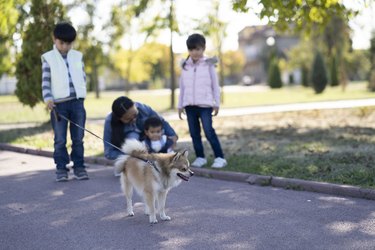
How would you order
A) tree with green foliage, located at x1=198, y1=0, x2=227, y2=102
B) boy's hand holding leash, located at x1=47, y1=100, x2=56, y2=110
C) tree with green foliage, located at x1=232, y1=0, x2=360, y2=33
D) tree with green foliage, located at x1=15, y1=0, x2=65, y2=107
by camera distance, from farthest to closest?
tree with green foliage, located at x1=198, y1=0, x2=227, y2=102
tree with green foliage, located at x1=15, y1=0, x2=65, y2=107
tree with green foliage, located at x1=232, y1=0, x2=360, y2=33
boy's hand holding leash, located at x1=47, y1=100, x2=56, y2=110

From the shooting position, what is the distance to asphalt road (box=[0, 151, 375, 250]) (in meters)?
4.48

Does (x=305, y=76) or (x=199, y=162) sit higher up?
(x=305, y=76)

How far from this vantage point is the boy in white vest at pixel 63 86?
286 inches

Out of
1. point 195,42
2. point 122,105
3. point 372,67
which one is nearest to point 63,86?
point 122,105

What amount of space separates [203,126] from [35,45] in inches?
355

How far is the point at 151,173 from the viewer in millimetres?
4988

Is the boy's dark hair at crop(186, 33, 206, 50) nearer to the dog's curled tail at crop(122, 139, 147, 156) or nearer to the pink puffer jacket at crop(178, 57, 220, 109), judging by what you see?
the pink puffer jacket at crop(178, 57, 220, 109)

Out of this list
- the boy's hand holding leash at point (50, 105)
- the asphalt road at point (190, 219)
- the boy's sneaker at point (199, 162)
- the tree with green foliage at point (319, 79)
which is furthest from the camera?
the tree with green foliage at point (319, 79)

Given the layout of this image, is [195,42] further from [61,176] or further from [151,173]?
[151,173]

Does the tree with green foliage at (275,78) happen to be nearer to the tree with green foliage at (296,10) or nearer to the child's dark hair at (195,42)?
the tree with green foliage at (296,10)

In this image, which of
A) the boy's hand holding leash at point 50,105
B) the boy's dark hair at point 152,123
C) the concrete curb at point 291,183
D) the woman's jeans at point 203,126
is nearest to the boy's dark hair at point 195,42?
the woman's jeans at point 203,126

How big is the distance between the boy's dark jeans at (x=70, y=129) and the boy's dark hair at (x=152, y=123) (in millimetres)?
1065

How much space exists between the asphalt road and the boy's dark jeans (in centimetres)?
42

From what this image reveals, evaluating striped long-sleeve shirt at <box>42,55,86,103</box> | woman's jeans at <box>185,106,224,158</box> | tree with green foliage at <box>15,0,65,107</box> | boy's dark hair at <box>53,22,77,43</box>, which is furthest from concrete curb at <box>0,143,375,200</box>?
tree with green foliage at <box>15,0,65,107</box>
